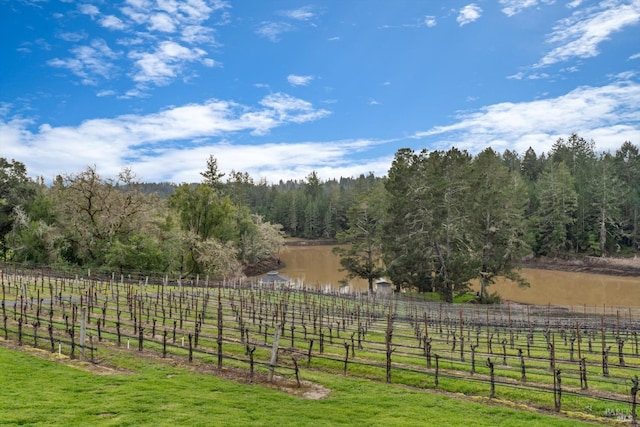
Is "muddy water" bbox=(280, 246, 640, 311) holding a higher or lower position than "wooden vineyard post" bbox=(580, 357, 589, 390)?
lower

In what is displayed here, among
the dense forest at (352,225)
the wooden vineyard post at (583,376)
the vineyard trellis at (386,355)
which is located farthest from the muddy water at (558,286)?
the wooden vineyard post at (583,376)

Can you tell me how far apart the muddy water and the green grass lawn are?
31.4m

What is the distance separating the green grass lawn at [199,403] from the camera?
1031 cm

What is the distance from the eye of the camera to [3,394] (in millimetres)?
11141

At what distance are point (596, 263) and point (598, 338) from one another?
5097 cm

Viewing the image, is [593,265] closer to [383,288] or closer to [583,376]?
[383,288]

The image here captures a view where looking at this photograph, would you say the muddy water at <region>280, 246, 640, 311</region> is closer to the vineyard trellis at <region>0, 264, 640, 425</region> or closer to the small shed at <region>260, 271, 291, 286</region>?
the small shed at <region>260, 271, 291, 286</region>

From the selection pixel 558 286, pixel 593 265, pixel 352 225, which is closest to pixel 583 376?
pixel 352 225

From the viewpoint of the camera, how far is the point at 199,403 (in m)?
11.5

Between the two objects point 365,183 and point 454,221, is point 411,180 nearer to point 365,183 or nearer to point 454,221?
point 454,221

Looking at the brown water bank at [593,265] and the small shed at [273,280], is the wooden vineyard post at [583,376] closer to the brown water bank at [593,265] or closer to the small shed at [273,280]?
the small shed at [273,280]

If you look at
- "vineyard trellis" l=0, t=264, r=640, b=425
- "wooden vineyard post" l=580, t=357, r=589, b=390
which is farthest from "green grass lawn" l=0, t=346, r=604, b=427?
"wooden vineyard post" l=580, t=357, r=589, b=390

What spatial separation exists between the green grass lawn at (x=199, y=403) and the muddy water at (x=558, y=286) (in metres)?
31.4

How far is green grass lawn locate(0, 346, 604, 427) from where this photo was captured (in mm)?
10312
